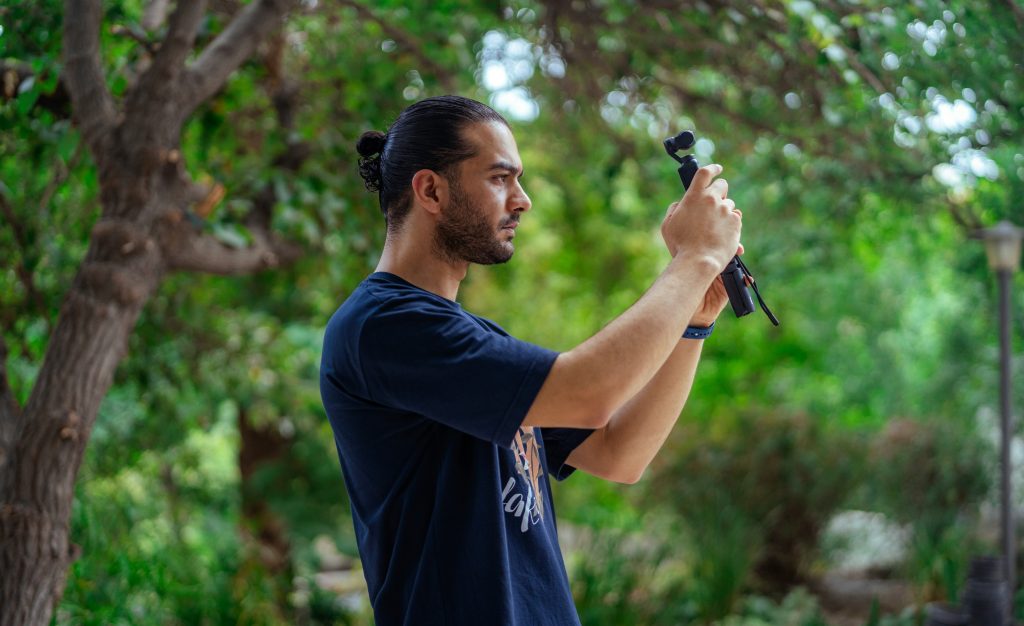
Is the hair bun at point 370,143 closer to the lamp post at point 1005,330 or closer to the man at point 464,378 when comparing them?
the man at point 464,378

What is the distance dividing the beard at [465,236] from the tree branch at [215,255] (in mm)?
1549

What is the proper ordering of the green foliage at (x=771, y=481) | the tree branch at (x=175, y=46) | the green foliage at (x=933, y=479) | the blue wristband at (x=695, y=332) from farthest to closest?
the green foliage at (x=771, y=481)
the green foliage at (x=933, y=479)
the tree branch at (x=175, y=46)
the blue wristband at (x=695, y=332)

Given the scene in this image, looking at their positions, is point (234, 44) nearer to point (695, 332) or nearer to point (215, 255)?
point (215, 255)

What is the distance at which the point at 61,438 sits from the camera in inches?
88.2

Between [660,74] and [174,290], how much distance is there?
2.38 m

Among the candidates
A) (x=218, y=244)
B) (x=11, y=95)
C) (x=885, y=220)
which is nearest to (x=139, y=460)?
(x=218, y=244)

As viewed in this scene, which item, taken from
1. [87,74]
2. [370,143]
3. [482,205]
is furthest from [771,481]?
[482,205]

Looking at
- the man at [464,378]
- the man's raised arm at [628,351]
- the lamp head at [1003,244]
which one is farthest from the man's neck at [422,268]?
the lamp head at [1003,244]

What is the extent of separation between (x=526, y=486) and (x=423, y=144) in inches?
→ 18.4

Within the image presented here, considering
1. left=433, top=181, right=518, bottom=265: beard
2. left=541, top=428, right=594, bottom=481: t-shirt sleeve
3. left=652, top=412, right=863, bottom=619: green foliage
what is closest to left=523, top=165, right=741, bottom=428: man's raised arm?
left=433, top=181, right=518, bottom=265: beard

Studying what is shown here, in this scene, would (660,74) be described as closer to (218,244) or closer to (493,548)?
(218,244)

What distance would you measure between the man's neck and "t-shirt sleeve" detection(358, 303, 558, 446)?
0.13 meters

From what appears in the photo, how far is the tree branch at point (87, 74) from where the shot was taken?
2.35 m

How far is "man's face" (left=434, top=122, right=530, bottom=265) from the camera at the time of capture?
1271 millimetres
